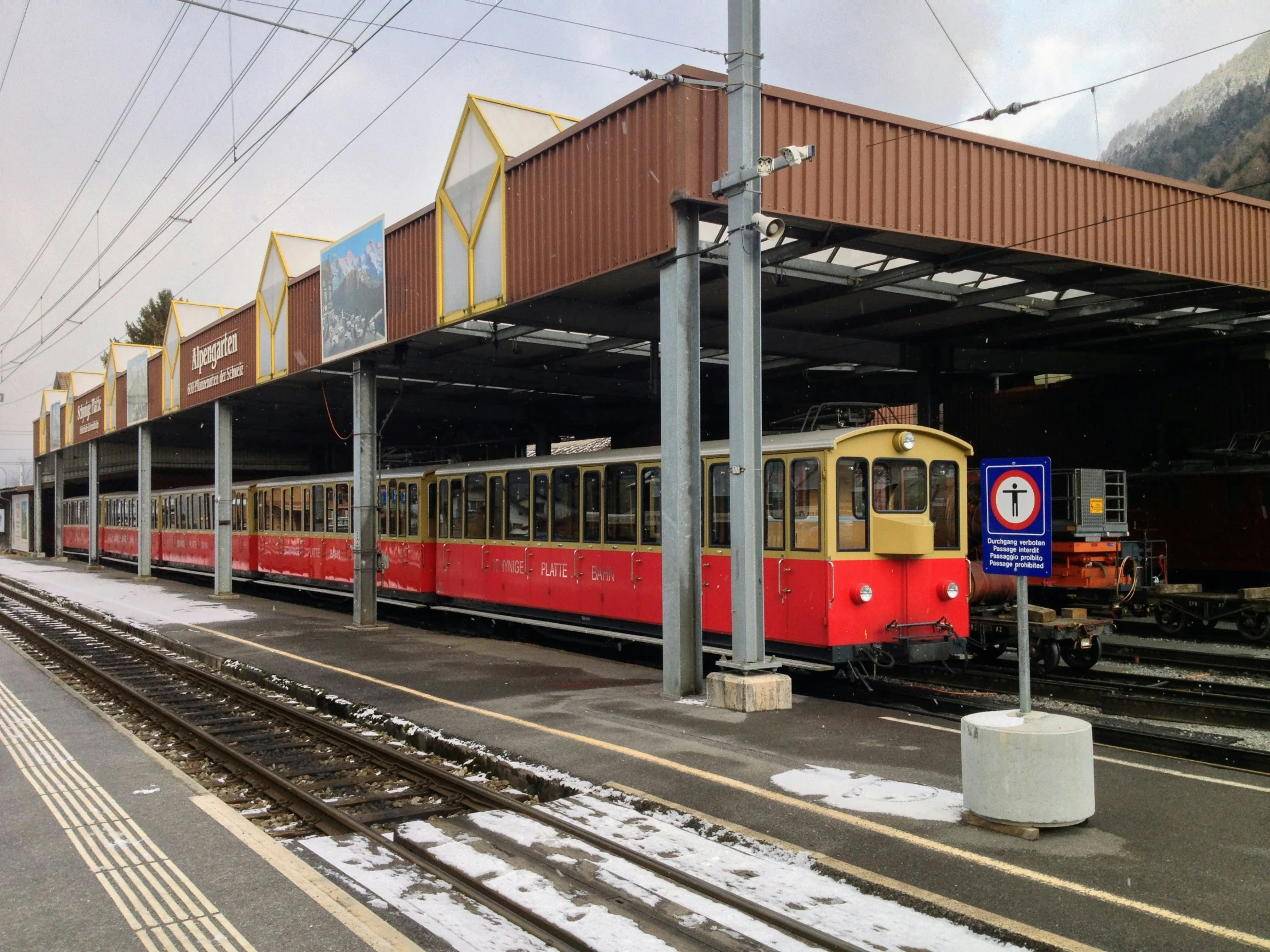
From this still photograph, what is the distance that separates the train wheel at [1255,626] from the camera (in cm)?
1557

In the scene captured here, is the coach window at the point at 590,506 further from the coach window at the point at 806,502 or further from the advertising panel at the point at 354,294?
Result: the advertising panel at the point at 354,294

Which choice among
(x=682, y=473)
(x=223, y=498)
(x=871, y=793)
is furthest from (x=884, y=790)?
(x=223, y=498)

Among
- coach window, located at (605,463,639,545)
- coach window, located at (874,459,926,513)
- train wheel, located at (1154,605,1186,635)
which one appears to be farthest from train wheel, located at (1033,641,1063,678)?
train wheel, located at (1154,605,1186,635)

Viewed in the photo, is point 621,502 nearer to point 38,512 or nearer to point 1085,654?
point 1085,654

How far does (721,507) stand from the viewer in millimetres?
11266

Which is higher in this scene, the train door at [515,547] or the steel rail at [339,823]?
the train door at [515,547]

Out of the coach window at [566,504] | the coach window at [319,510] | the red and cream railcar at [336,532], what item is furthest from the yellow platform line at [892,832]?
the coach window at [319,510]

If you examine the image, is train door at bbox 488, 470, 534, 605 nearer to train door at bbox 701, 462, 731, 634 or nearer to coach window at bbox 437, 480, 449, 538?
coach window at bbox 437, 480, 449, 538

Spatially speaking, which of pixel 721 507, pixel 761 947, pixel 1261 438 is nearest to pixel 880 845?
pixel 761 947

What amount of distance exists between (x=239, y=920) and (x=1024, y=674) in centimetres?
453

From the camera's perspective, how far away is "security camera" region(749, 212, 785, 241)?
896cm

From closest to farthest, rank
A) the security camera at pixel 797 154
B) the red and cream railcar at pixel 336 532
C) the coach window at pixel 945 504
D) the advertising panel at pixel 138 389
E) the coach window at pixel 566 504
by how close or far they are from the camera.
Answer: the security camera at pixel 797 154
the coach window at pixel 945 504
the coach window at pixel 566 504
the red and cream railcar at pixel 336 532
the advertising panel at pixel 138 389

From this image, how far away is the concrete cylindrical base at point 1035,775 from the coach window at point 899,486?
15.4 feet

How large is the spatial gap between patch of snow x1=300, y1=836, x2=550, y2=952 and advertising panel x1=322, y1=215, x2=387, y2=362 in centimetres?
1111
